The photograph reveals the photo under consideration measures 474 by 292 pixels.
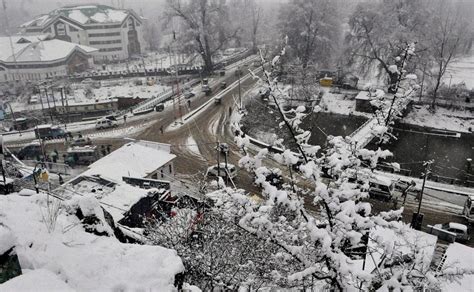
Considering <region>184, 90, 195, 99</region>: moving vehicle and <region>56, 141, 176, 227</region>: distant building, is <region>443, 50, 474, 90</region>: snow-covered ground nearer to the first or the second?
<region>184, 90, 195, 99</region>: moving vehicle

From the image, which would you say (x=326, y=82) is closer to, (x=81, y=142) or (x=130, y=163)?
(x=81, y=142)

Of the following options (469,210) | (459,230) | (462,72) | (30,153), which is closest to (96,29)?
(30,153)

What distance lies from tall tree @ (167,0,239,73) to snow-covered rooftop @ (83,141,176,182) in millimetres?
30577

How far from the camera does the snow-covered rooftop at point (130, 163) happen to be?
22.4 m

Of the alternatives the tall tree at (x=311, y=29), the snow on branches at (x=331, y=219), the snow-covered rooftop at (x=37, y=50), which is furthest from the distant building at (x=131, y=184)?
the snow-covered rooftop at (x=37, y=50)

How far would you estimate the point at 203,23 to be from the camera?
5350cm

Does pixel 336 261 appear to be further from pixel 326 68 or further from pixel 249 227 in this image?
pixel 326 68

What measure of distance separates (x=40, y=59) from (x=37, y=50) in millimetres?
3213

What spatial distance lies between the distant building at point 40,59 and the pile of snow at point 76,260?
211 feet

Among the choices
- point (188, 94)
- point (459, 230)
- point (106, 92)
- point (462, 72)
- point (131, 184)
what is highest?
point (462, 72)

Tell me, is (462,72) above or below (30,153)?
above

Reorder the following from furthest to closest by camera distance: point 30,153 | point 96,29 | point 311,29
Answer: point 96,29, point 311,29, point 30,153

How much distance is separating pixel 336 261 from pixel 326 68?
157ft

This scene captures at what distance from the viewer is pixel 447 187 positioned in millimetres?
24312
